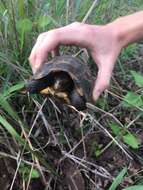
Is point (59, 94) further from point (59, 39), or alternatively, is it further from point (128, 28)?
point (128, 28)

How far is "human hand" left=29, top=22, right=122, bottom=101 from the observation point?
1.25 meters

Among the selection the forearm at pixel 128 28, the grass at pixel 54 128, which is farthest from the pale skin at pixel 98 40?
the grass at pixel 54 128

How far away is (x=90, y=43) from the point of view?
4.24ft

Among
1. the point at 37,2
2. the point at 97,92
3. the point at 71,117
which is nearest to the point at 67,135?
the point at 71,117

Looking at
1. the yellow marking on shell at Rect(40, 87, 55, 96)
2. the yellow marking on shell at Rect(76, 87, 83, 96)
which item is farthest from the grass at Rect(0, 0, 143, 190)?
the yellow marking on shell at Rect(76, 87, 83, 96)

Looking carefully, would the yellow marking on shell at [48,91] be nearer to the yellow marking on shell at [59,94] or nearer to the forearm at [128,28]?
the yellow marking on shell at [59,94]

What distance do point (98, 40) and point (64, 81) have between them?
0.15 meters

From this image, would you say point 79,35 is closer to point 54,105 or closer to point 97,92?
point 97,92

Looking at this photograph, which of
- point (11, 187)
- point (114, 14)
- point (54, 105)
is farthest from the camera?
point (114, 14)

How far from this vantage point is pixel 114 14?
1980mm

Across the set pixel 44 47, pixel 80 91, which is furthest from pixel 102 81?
pixel 44 47

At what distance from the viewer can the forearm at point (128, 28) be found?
1328 mm

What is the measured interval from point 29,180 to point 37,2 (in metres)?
0.68

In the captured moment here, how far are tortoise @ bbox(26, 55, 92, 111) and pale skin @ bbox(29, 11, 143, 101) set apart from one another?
0.09 feet
